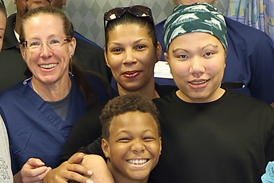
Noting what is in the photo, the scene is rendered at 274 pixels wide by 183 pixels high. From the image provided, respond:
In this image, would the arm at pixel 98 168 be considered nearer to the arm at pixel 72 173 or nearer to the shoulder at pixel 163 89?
the arm at pixel 72 173

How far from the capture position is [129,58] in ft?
5.55

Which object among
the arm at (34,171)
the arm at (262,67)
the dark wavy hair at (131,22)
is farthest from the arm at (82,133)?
the arm at (262,67)

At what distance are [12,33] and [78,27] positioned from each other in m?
0.65

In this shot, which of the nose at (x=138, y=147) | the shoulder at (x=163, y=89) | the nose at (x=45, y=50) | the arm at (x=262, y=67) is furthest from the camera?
the arm at (x=262, y=67)

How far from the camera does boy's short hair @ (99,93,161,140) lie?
1439 mm

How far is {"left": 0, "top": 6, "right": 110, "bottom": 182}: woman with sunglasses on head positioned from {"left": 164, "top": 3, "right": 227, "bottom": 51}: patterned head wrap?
18.7 inches

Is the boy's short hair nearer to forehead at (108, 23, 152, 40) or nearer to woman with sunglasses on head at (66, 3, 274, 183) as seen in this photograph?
woman with sunglasses on head at (66, 3, 274, 183)

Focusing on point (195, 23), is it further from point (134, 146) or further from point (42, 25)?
point (42, 25)

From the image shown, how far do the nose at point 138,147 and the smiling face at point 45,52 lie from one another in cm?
53

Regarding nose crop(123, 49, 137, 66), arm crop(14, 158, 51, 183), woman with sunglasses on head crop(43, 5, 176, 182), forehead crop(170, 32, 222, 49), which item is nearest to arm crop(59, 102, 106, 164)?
woman with sunglasses on head crop(43, 5, 176, 182)

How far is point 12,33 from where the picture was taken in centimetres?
237

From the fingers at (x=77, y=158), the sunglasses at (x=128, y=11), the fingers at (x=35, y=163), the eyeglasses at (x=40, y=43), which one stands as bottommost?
the fingers at (x=35, y=163)

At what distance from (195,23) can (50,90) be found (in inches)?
26.7

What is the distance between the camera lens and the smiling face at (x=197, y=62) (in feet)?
4.68
